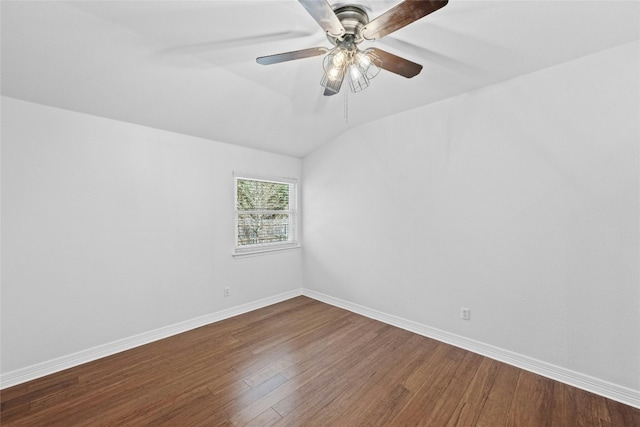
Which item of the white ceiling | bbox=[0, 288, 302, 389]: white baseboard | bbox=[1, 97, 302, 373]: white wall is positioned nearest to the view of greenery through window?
bbox=[1, 97, 302, 373]: white wall

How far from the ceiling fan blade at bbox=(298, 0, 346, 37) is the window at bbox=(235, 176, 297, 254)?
8.56 feet

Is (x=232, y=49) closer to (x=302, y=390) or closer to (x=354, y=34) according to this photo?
(x=354, y=34)

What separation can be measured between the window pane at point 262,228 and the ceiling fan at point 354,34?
2.47m

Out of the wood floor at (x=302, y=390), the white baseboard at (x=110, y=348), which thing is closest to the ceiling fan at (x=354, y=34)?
the wood floor at (x=302, y=390)

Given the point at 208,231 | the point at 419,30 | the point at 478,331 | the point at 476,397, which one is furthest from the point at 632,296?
the point at 208,231

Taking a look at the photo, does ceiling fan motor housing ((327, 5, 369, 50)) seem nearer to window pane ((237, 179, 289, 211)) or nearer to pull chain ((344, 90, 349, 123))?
pull chain ((344, 90, 349, 123))

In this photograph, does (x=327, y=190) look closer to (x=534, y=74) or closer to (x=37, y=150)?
(x=534, y=74)

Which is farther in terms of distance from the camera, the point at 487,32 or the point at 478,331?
the point at 478,331

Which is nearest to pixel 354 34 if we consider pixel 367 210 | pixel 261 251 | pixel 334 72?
pixel 334 72

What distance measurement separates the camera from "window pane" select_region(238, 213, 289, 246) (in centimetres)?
378

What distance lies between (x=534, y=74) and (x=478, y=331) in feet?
7.94

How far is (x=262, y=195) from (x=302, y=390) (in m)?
2.68

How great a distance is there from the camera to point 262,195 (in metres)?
4.01

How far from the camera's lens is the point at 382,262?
336 centimetres
